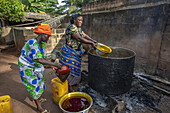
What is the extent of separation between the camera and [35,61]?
2111mm

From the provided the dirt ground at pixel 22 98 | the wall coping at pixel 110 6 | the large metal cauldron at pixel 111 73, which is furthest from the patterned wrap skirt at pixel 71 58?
the wall coping at pixel 110 6

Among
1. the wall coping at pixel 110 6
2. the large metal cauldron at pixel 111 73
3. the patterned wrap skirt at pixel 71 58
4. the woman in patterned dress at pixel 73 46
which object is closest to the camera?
the large metal cauldron at pixel 111 73

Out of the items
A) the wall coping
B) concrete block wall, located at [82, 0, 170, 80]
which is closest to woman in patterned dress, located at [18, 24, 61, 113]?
concrete block wall, located at [82, 0, 170, 80]

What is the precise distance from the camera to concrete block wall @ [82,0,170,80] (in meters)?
3.54

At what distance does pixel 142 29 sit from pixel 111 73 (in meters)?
2.70

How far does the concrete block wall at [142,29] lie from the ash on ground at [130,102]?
138 centimetres

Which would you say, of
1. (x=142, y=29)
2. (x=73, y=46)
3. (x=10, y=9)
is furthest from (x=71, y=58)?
(x=10, y=9)

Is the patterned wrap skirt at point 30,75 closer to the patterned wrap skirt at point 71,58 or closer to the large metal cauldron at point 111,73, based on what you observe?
the patterned wrap skirt at point 71,58

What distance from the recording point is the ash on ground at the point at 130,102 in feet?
7.39

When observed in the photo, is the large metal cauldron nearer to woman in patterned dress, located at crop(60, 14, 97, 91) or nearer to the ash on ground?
the ash on ground

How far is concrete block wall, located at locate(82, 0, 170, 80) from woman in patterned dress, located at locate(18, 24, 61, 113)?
3.35 metres

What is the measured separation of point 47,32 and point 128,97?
2.25 metres

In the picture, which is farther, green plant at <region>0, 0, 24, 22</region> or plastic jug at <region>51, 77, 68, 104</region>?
green plant at <region>0, 0, 24, 22</region>

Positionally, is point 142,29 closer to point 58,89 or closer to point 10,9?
point 58,89
